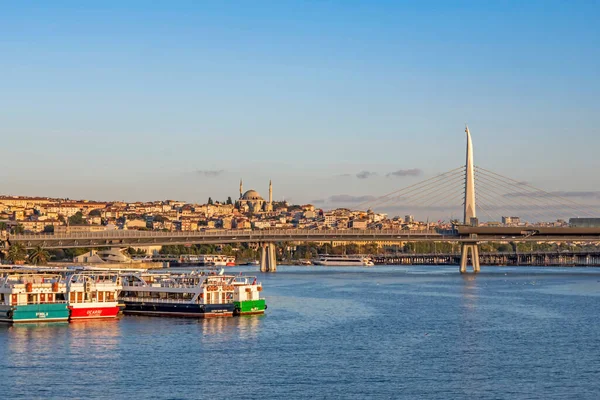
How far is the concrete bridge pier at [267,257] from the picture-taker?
124 m

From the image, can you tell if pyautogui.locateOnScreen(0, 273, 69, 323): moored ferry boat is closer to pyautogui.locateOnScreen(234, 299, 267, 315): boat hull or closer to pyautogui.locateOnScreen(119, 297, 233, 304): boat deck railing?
pyautogui.locateOnScreen(119, 297, 233, 304): boat deck railing

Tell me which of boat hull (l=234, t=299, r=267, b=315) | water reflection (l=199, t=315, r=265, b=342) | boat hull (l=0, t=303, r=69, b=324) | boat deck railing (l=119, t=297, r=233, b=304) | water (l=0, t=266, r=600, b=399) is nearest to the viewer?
water (l=0, t=266, r=600, b=399)

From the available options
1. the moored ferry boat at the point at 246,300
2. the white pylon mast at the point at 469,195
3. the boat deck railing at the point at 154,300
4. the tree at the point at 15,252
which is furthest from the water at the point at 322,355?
the tree at the point at 15,252

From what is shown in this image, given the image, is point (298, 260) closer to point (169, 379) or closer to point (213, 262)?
point (213, 262)

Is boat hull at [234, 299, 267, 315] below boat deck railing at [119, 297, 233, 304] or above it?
below

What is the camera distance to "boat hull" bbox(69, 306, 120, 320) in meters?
56.2

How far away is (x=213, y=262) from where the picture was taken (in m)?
168

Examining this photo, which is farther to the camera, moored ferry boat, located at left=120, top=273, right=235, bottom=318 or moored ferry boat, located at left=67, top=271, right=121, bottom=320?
moored ferry boat, located at left=120, top=273, right=235, bottom=318

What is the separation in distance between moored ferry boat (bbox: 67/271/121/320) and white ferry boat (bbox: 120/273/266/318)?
1.67m

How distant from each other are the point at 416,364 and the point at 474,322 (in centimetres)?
1612

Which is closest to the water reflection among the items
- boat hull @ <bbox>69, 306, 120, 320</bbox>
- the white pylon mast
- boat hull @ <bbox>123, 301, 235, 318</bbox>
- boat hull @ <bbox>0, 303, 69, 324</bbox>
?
boat hull @ <bbox>123, 301, 235, 318</bbox>

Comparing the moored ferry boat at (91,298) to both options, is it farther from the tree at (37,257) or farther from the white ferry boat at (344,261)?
the white ferry boat at (344,261)

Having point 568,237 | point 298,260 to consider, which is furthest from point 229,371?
point 298,260

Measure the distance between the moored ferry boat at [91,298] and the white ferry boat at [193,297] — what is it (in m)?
1.67
